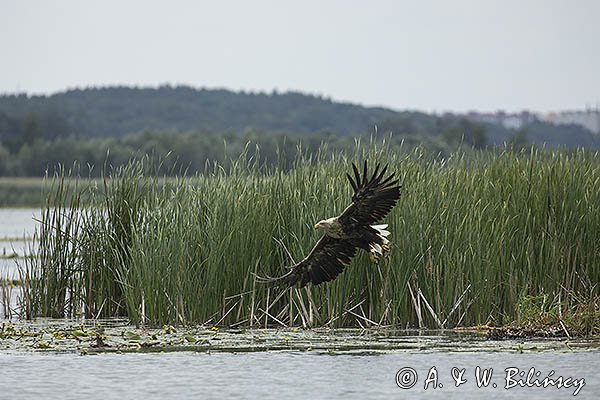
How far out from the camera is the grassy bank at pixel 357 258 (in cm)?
1220

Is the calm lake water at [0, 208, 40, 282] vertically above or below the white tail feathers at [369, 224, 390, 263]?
below

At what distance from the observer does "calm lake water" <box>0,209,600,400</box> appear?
9.41m

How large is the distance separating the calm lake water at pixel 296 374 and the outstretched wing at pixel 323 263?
33.1 inches

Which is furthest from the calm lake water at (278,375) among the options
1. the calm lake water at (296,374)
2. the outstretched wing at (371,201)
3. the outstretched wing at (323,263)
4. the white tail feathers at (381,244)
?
the outstretched wing at (371,201)

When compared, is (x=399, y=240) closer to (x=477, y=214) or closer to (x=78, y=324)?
(x=477, y=214)

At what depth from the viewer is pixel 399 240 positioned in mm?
12203

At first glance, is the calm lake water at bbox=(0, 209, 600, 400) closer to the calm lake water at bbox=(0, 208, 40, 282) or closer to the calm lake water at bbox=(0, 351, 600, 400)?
the calm lake water at bbox=(0, 351, 600, 400)

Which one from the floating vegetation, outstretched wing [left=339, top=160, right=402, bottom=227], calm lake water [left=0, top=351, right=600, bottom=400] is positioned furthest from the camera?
the floating vegetation

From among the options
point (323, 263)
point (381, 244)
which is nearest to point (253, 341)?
point (323, 263)

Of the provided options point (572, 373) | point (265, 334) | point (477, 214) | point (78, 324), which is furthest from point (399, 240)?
point (78, 324)

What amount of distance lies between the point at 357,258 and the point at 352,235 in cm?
88

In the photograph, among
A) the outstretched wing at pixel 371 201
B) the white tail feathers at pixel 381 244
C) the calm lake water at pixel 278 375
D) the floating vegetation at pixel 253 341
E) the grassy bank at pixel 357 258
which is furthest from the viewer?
the grassy bank at pixel 357 258

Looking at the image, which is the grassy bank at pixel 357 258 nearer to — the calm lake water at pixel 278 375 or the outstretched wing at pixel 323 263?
the outstretched wing at pixel 323 263

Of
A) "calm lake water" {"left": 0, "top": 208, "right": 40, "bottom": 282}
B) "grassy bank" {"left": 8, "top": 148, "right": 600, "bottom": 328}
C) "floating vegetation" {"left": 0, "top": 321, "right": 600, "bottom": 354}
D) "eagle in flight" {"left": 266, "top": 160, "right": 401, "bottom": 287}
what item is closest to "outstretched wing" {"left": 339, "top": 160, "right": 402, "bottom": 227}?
"eagle in flight" {"left": 266, "top": 160, "right": 401, "bottom": 287}
